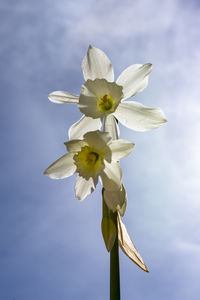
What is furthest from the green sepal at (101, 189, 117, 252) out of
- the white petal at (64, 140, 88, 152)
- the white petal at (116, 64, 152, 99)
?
the white petal at (116, 64, 152, 99)

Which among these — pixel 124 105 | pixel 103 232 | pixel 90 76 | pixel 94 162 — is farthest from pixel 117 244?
pixel 90 76

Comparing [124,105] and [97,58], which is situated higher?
[97,58]

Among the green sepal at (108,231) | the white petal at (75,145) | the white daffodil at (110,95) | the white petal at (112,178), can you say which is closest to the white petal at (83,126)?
the white daffodil at (110,95)

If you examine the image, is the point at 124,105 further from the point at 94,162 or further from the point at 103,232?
the point at 103,232

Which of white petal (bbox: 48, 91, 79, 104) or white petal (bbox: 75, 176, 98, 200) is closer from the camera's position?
white petal (bbox: 75, 176, 98, 200)

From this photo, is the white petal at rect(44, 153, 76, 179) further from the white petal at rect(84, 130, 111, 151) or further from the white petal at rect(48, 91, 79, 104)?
the white petal at rect(48, 91, 79, 104)

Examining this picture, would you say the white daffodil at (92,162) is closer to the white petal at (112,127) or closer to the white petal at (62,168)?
the white petal at (62,168)

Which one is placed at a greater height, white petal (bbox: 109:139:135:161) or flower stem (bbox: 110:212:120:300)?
white petal (bbox: 109:139:135:161)
